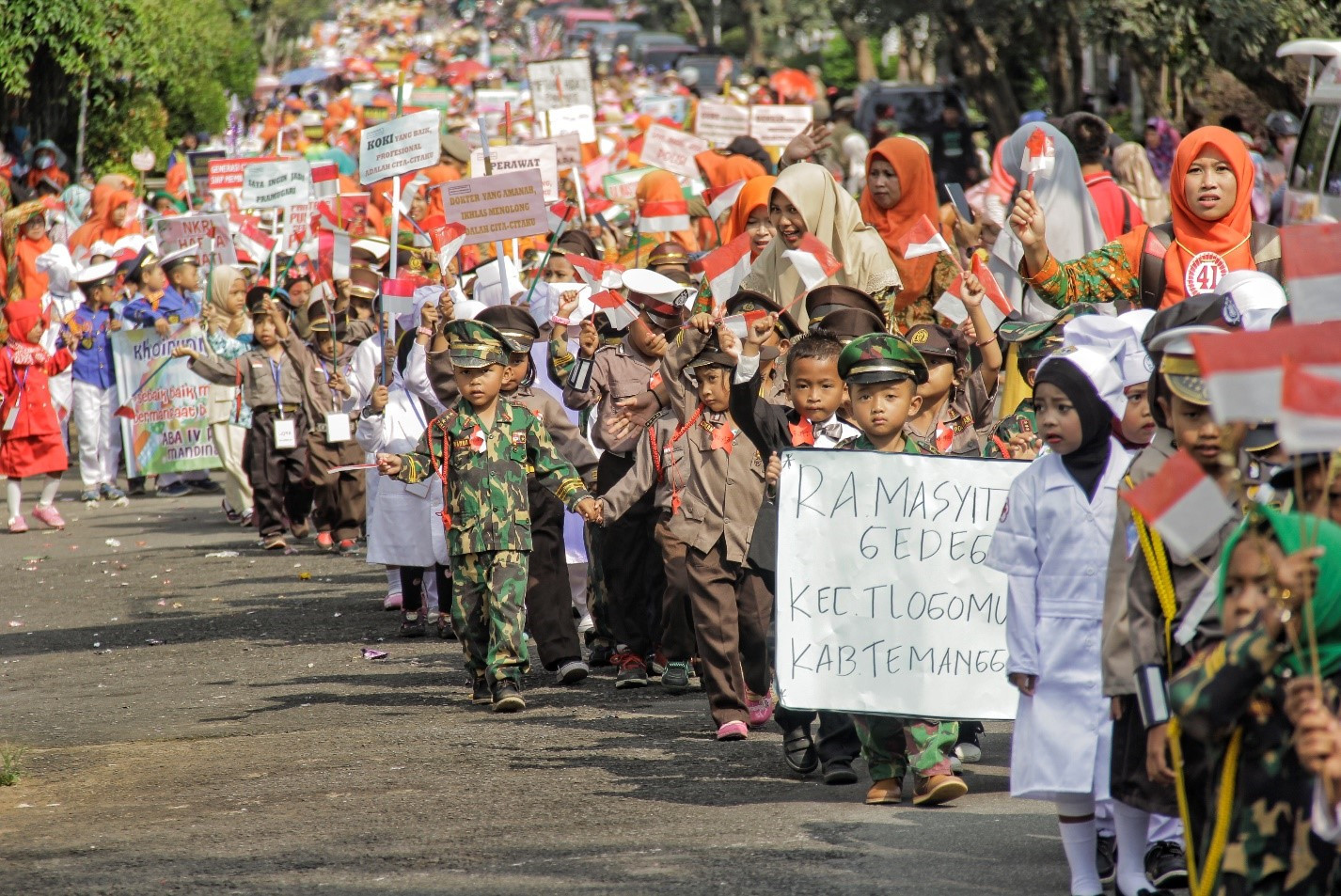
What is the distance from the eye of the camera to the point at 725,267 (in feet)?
28.5

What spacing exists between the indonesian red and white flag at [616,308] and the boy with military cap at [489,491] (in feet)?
3.47

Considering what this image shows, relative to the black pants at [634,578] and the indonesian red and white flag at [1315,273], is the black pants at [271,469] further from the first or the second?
the indonesian red and white flag at [1315,273]

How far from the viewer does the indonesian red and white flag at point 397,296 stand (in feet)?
35.8

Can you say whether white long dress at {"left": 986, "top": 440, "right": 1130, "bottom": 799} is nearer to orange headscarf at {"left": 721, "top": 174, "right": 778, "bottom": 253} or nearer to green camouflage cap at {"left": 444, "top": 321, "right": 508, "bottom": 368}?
green camouflage cap at {"left": 444, "top": 321, "right": 508, "bottom": 368}

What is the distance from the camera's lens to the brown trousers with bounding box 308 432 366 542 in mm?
14523

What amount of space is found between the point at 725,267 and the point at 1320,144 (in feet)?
8.76

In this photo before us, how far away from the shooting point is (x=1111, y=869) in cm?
578

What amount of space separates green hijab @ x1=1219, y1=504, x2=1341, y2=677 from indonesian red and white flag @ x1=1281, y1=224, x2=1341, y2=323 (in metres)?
0.40

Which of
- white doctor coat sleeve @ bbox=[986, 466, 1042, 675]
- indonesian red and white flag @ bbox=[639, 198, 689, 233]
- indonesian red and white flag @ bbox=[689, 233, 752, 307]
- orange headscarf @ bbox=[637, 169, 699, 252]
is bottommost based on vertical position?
white doctor coat sleeve @ bbox=[986, 466, 1042, 675]

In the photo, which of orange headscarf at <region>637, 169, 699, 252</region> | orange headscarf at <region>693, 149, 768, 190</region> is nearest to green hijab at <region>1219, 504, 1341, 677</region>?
orange headscarf at <region>693, 149, 768, 190</region>

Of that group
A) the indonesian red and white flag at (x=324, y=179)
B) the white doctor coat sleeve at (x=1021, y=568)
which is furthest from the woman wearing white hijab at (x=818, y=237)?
the indonesian red and white flag at (x=324, y=179)

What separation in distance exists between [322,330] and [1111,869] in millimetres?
9746

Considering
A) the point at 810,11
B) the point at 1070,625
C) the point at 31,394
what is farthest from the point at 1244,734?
the point at 810,11

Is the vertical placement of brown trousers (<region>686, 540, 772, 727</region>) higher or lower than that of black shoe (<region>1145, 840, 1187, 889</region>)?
higher
